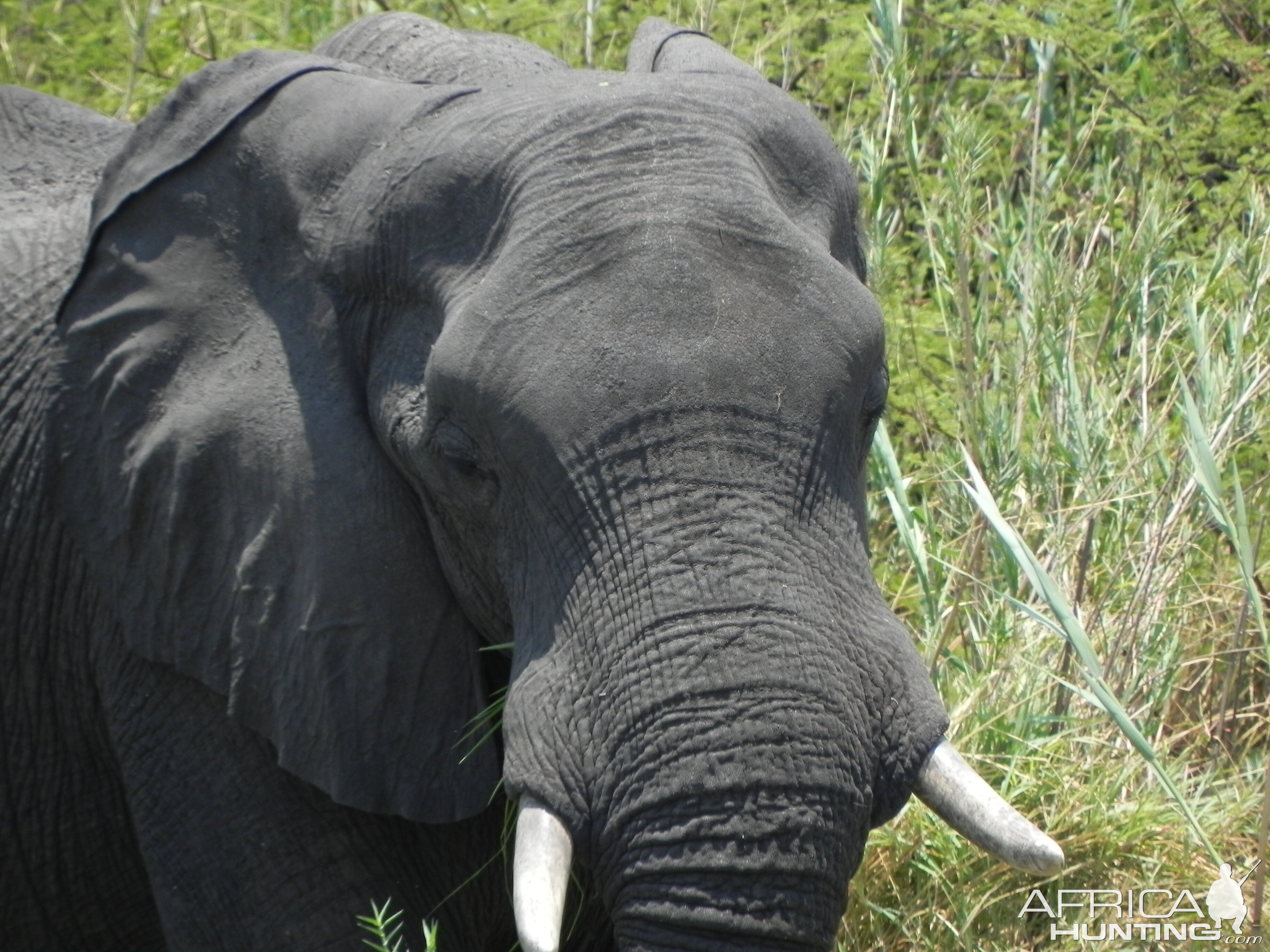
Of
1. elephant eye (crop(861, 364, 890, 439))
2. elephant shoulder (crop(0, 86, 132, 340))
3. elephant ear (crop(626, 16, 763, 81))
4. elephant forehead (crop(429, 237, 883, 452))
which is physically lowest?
elephant shoulder (crop(0, 86, 132, 340))

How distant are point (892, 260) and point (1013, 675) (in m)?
1.00

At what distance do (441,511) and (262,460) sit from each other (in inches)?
12.1

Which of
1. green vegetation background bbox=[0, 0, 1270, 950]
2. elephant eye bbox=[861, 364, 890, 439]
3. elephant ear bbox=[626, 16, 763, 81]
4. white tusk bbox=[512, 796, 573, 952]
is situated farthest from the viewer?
green vegetation background bbox=[0, 0, 1270, 950]

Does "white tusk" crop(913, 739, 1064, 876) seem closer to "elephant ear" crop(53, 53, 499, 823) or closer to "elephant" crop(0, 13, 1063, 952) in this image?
"elephant" crop(0, 13, 1063, 952)

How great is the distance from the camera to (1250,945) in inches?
137

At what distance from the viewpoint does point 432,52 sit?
10.8 ft

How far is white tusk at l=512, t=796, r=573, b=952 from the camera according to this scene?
2295mm

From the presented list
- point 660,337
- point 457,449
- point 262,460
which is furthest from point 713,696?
point 262,460

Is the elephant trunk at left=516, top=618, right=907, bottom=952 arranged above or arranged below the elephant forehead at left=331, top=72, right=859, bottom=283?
below

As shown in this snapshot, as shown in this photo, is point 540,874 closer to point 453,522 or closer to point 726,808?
point 726,808

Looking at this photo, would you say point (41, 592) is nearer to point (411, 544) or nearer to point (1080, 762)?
point (411, 544)

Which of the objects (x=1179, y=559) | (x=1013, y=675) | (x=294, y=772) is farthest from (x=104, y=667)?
(x=1179, y=559)

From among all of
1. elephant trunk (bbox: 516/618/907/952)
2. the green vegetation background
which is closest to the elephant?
elephant trunk (bbox: 516/618/907/952)

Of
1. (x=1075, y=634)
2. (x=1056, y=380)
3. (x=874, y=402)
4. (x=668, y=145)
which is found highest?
(x=668, y=145)
